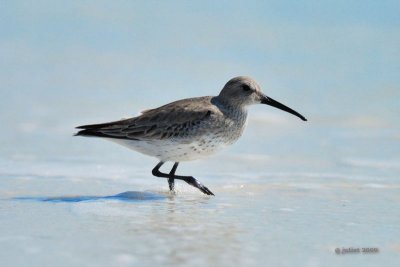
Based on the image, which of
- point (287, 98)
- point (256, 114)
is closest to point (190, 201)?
point (256, 114)

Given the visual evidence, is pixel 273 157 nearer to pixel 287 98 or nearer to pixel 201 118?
pixel 201 118

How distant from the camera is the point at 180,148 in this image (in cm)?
913

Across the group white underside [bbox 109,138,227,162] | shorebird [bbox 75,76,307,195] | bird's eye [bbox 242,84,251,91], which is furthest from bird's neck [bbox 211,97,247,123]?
white underside [bbox 109,138,227,162]

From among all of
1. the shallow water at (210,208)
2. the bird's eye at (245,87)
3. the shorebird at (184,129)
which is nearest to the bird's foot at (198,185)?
the shorebird at (184,129)

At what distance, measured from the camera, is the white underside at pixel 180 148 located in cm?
910

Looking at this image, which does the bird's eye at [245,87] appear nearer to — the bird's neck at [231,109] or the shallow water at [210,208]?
the bird's neck at [231,109]

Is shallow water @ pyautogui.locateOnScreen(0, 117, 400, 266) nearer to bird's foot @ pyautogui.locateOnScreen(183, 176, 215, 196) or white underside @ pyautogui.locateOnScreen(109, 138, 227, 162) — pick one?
bird's foot @ pyautogui.locateOnScreen(183, 176, 215, 196)

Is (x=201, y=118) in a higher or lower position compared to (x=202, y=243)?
higher

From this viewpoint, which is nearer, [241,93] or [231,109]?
[231,109]

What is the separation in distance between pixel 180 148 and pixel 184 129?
204 mm

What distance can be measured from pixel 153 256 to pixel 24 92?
34.6ft

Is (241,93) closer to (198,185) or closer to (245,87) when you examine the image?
(245,87)

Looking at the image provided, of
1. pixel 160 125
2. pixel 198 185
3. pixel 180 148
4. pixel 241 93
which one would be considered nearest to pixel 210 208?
pixel 198 185

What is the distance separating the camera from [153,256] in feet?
19.0
